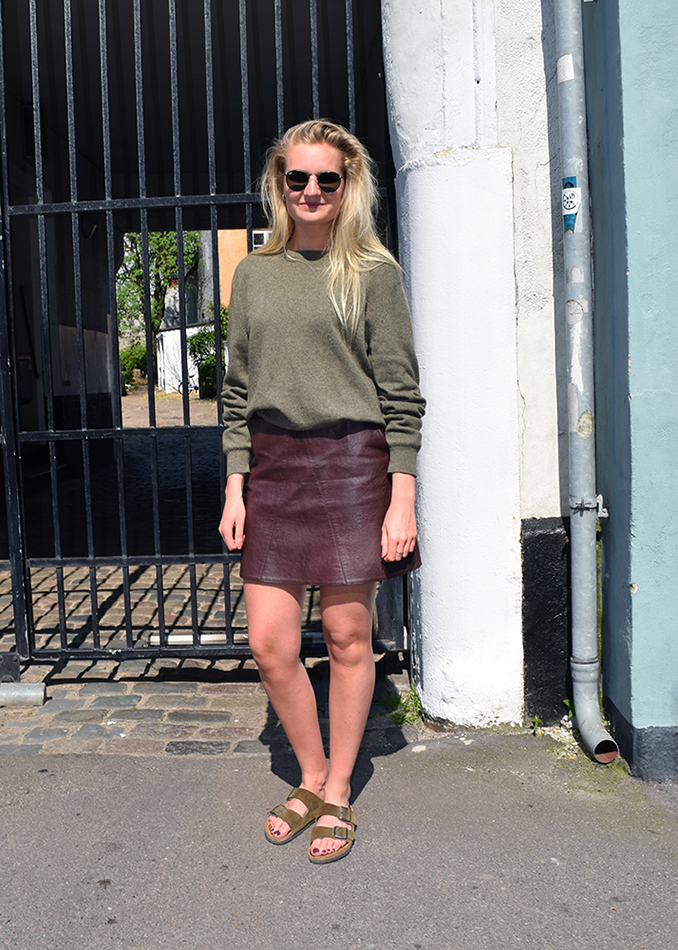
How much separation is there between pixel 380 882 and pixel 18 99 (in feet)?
32.9

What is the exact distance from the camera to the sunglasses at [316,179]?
2.61 m

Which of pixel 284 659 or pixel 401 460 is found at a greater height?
pixel 401 460

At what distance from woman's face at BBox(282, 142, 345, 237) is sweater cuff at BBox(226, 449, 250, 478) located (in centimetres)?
72

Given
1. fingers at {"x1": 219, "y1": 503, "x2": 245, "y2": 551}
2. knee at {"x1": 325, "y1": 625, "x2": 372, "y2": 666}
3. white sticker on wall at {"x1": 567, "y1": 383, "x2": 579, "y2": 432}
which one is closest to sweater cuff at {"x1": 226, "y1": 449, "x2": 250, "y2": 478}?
fingers at {"x1": 219, "y1": 503, "x2": 245, "y2": 551}

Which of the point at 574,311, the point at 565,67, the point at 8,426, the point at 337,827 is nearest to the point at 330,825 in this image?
the point at 337,827

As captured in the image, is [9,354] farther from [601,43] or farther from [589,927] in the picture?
[589,927]

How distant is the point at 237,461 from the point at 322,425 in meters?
0.32

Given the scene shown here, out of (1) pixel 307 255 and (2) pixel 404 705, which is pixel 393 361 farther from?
(2) pixel 404 705

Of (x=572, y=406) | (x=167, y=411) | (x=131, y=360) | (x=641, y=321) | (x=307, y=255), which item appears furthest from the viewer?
(x=131, y=360)

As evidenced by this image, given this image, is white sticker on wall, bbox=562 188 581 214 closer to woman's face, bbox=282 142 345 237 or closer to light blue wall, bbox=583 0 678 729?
light blue wall, bbox=583 0 678 729

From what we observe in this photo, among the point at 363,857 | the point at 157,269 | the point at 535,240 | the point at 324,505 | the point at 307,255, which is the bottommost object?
the point at 363,857

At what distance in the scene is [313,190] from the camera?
8.55 ft

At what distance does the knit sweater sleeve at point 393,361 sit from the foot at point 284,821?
1113mm

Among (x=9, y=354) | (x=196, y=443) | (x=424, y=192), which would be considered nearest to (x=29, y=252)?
(x=196, y=443)
